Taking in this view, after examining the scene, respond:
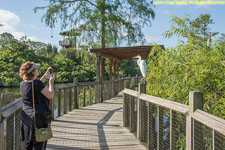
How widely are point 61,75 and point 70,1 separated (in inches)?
567

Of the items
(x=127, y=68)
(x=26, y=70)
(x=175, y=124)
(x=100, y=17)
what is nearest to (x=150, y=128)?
(x=175, y=124)

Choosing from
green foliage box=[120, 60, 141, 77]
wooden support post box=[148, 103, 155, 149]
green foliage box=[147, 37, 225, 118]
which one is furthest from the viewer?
green foliage box=[120, 60, 141, 77]

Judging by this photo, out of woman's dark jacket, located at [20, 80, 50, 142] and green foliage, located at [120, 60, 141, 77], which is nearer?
woman's dark jacket, located at [20, 80, 50, 142]

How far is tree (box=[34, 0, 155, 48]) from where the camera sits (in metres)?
12.7

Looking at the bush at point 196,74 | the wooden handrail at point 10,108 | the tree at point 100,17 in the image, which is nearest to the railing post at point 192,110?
the bush at point 196,74

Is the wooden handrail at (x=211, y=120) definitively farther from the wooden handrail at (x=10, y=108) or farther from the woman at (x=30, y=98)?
the wooden handrail at (x=10, y=108)

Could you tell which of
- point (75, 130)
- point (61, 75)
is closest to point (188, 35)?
point (75, 130)

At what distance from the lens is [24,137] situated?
7.82 ft

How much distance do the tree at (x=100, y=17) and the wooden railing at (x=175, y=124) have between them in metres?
8.32

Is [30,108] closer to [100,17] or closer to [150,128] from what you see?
[150,128]

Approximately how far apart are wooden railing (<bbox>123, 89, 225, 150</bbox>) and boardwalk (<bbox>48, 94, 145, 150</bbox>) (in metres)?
0.25

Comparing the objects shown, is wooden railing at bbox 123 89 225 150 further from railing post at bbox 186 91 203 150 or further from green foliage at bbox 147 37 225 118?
green foliage at bbox 147 37 225 118

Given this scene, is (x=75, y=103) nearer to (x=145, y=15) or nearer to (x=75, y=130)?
(x=75, y=130)

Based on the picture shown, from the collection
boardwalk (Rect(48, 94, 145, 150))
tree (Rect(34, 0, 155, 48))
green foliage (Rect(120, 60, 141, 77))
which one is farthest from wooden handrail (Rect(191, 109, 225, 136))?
green foliage (Rect(120, 60, 141, 77))
